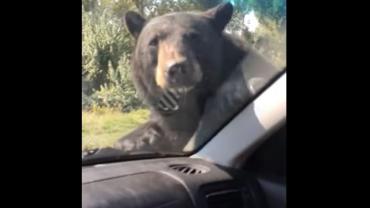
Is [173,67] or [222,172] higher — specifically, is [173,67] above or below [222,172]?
above

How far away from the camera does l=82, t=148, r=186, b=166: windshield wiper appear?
2.04 metres

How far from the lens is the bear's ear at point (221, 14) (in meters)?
2.07

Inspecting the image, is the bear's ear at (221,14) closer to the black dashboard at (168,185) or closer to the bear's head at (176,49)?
the bear's head at (176,49)

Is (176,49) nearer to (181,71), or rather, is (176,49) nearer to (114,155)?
(181,71)

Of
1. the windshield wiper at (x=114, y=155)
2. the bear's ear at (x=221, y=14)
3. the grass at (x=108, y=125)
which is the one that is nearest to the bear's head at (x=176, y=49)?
the bear's ear at (x=221, y=14)

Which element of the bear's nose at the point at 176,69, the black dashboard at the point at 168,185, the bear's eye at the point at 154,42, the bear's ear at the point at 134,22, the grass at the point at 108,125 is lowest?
the black dashboard at the point at 168,185

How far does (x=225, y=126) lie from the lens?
2262 millimetres

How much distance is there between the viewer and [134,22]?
6.46 feet

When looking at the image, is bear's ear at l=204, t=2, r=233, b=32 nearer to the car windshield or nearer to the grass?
the car windshield

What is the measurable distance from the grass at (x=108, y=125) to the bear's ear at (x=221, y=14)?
1.29 feet

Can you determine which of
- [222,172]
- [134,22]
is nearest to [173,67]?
[134,22]

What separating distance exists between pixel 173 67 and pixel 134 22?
0.21 m

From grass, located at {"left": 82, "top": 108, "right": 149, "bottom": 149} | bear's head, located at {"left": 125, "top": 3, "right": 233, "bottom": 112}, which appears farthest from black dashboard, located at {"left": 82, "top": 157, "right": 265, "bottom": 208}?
bear's head, located at {"left": 125, "top": 3, "right": 233, "bottom": 112}
